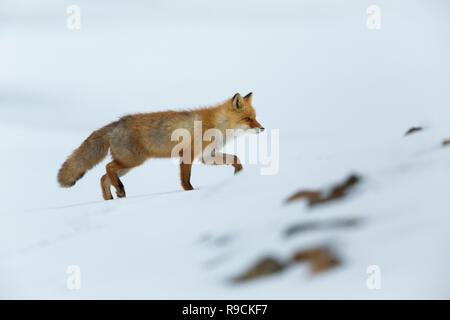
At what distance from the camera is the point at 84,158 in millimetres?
4453

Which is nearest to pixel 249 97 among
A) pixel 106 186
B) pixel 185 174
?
pixel 185 174

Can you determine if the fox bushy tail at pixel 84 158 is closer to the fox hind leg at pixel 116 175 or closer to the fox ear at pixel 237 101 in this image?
the fox hind leg at pixel 116 175

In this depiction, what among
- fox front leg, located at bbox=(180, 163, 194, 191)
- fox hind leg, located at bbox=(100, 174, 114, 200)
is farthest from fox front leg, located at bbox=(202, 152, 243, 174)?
fox hind leg, located at bbox=(100, 174, 114, 200)

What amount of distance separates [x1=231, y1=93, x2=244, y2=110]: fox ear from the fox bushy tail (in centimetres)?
121

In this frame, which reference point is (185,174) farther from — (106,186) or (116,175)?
(106,186)

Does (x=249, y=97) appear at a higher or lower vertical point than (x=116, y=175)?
higher

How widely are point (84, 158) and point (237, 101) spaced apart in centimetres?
150

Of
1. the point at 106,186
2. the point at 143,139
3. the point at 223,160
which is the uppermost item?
the point at 143,139

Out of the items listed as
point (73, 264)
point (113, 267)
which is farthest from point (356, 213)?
point (73, 264)

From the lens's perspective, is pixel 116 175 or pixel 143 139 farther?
pixel 143 139

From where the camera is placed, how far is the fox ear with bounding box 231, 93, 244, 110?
452 cm

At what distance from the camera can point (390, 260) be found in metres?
2.17

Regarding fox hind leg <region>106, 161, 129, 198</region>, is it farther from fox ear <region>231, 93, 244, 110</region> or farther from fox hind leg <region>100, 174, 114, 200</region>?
fox ear <region>231, 93, 244, 110</region>

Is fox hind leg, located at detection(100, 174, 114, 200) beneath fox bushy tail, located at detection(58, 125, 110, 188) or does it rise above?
beneath
